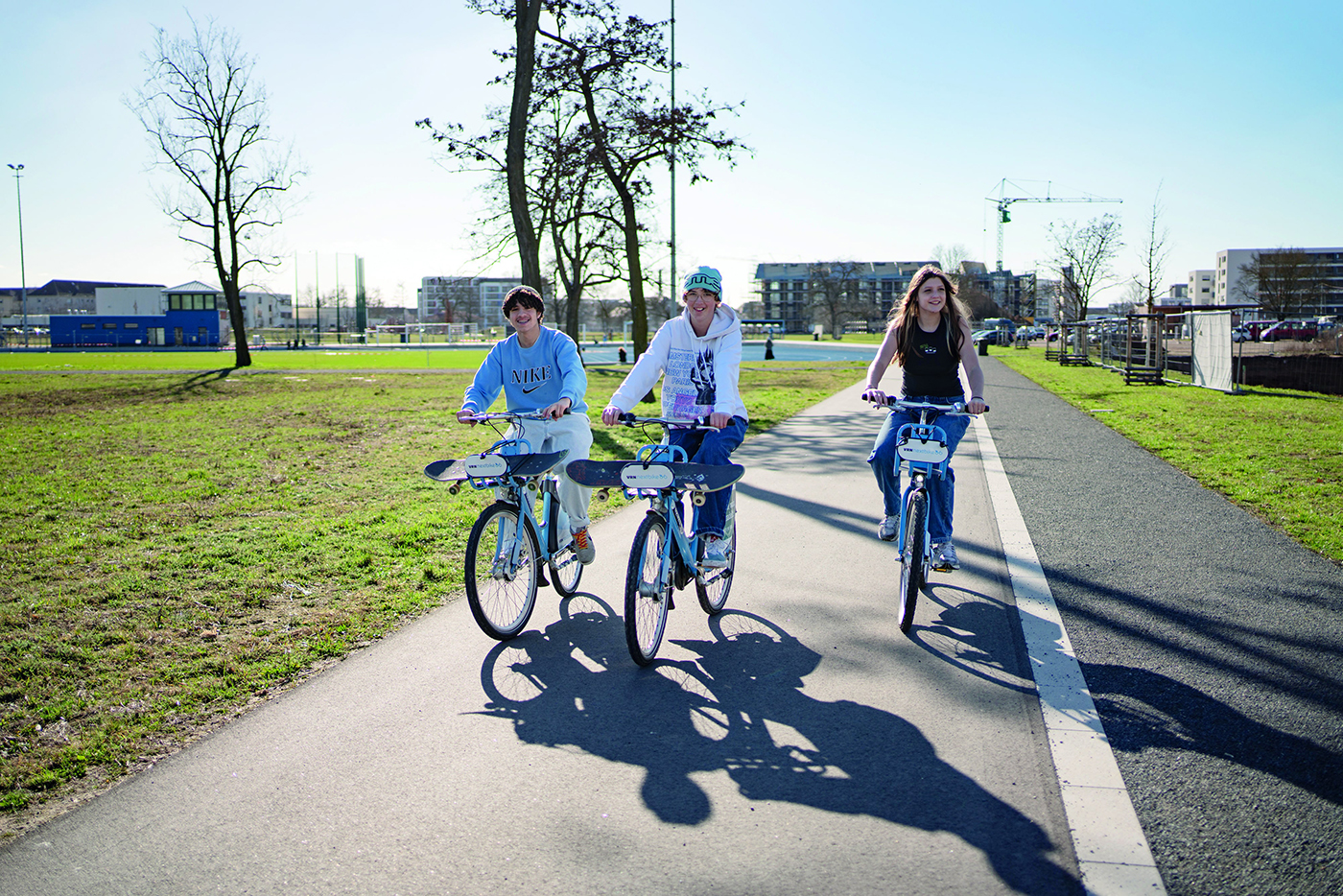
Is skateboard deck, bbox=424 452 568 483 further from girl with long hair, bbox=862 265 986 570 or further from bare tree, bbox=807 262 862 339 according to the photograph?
bare tree, bbox=807 262 862 339

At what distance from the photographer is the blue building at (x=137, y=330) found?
7219cm

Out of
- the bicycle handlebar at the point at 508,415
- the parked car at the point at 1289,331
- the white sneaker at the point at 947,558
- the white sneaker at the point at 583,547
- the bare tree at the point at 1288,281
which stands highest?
the bare tree at the point at 1288,281

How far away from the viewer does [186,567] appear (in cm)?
644

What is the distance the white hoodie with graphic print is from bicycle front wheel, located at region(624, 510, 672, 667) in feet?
2.62

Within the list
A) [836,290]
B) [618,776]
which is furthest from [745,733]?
[836,290]

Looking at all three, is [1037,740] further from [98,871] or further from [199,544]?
[199,544]

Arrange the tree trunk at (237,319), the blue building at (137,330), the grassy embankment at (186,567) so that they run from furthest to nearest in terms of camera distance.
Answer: the blue building at (137,330), the tree trunk at (237,319), the grassy embankment at (186,567)

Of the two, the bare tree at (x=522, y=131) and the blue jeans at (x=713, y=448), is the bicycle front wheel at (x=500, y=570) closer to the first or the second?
the blue jeans at (x=713, y=448)

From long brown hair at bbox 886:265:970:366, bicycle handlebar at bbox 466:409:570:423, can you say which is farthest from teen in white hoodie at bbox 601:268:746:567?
long brown hair at bbox 886:265:970:366

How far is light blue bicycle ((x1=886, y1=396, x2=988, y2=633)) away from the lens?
191 inches

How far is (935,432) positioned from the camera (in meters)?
5.33

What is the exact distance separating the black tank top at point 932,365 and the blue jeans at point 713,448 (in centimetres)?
123

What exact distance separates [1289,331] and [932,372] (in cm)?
5720

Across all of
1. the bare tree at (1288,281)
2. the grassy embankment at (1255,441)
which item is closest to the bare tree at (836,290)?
the bare tree at (1288,281)
